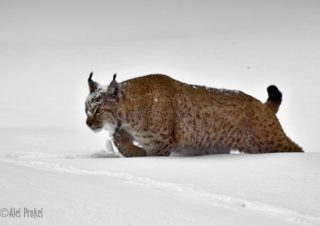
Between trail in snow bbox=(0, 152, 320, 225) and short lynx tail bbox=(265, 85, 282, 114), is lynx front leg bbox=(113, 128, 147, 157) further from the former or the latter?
short lynx tail bbox=(265, 85, 282, 114)

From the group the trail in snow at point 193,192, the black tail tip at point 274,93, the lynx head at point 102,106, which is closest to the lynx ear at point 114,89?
the lynx head at point 102,106

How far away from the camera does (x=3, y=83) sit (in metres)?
14.3


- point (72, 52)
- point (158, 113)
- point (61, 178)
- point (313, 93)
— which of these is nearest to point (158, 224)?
point (61, 178)

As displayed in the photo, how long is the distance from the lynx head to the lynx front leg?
16 centimetres

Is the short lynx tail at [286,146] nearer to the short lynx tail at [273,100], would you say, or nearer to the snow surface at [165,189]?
the short lynx tail at [273,100]

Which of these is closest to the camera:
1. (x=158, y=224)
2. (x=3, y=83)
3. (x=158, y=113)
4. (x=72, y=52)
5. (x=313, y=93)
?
(x=158, y=224)

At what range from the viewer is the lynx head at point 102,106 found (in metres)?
6.94

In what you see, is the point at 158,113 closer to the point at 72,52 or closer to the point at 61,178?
the point at 61,178

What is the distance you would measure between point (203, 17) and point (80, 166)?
681 inches

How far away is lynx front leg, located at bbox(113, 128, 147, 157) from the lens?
7.10 m

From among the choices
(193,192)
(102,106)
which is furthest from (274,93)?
(193,192)

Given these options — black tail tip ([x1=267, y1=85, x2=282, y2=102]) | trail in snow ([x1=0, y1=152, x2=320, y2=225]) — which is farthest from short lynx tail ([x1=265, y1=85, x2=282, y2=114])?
A: trail in snow ([x1=0, y1=152, x2=320, y2=225])

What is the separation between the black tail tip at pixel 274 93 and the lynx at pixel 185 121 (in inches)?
8.6

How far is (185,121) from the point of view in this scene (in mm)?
7449
